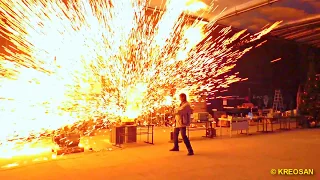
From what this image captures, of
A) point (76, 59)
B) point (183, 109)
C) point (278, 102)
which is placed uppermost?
point (76, 59)

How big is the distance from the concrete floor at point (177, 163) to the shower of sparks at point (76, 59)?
8.17 ft

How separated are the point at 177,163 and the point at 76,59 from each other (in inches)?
203

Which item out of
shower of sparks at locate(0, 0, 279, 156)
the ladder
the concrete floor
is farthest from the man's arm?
the ladder

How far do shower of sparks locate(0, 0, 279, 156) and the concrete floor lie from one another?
2.49 meters

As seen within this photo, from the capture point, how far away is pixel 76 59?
31.5 ft

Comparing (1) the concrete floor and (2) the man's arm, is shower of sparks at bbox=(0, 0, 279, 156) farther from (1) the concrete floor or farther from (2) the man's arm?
(2) the man's arm

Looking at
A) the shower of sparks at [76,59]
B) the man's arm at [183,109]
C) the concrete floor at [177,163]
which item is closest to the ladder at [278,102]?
the shower of sparks at [76,59]

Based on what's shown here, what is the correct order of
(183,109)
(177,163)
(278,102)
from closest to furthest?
(177,163), (183,109), (278,102)

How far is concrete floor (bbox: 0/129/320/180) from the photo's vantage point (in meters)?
5.40

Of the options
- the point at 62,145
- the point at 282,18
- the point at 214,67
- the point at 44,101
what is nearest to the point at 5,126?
the point at 44,101

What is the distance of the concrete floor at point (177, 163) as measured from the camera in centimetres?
540

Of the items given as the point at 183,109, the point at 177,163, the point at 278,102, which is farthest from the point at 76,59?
the point at 278,102

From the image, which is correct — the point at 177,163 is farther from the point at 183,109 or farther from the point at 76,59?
the point at 76,59

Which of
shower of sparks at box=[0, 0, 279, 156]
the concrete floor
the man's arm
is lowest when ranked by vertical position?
the concrete floor
